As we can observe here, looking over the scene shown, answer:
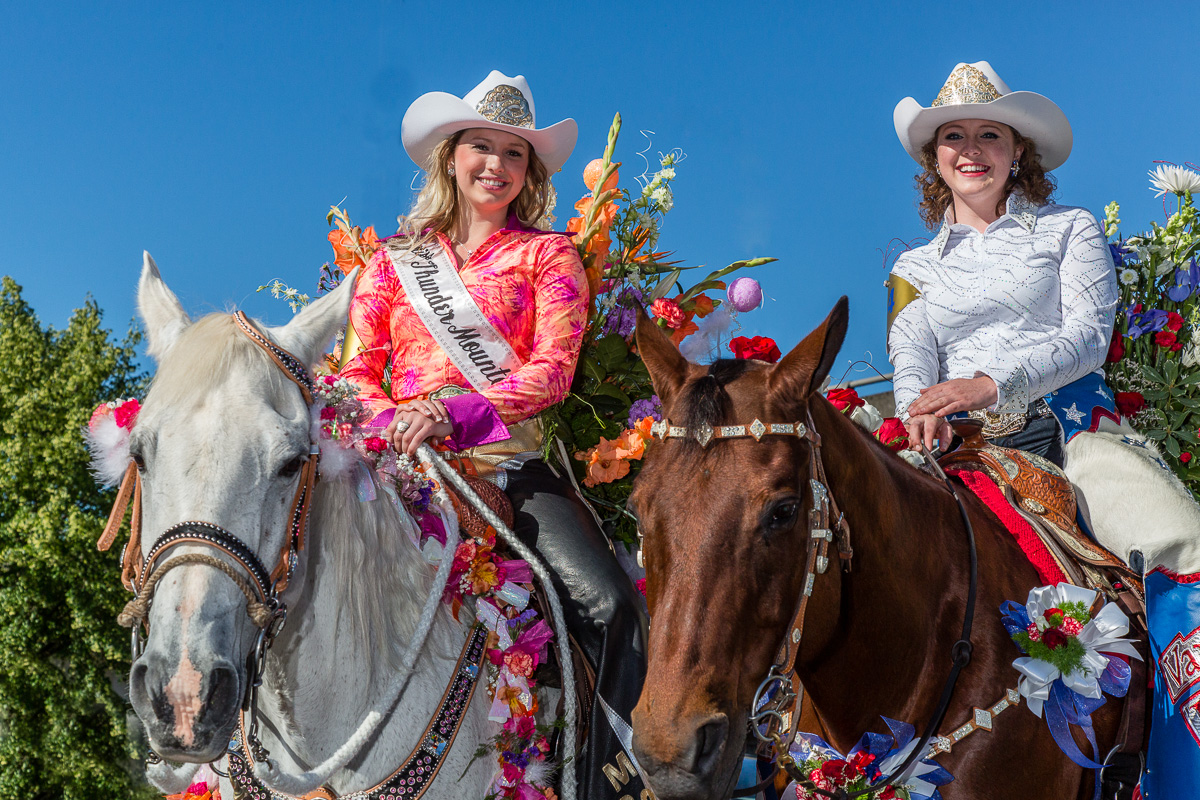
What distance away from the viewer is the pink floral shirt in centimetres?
419

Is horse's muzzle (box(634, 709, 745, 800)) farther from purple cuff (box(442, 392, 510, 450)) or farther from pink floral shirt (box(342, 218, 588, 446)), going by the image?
pink floral shirt (box(342, 218, 588, 446))

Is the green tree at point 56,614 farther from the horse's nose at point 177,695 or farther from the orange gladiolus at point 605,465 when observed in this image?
the horse's nose at point 177,695

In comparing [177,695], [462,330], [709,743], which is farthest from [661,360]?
[177,695]

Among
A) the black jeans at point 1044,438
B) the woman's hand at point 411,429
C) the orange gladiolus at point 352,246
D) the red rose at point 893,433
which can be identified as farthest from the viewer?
the orange gladiolus at point 352,246

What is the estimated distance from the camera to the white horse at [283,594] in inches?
94.2

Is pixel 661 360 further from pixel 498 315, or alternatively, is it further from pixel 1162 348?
pixel 1162 348

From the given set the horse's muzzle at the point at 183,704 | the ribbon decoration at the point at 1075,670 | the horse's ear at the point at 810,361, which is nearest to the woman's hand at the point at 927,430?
the ribbon decoration at the point at 1075,670

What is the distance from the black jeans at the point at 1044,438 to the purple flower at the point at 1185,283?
54.2 inches

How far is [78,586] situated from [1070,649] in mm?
20624

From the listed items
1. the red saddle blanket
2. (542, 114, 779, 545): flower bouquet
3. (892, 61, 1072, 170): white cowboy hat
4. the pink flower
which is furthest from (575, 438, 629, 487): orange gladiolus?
(892, 61, 1072, 170): white cowboy hat

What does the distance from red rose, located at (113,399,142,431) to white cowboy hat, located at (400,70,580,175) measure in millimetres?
2320

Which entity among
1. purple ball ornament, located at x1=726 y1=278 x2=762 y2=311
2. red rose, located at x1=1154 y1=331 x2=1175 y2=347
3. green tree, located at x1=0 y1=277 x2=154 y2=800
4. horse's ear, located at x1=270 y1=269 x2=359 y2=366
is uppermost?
green tree, located at x1=0 y1=277 x2=154 y2=800

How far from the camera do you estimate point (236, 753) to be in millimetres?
3016

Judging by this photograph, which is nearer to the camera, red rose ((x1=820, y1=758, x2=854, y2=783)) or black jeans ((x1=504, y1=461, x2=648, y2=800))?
red rose ((x1=820, y1=758, x2=854, y2=783))
